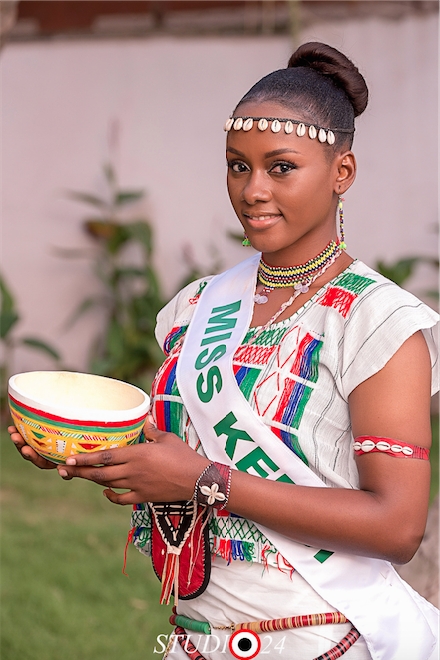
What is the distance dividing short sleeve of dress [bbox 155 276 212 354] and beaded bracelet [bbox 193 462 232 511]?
0.52 meters

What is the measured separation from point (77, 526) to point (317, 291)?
3.21m

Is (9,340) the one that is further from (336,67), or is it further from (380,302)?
(380,302)

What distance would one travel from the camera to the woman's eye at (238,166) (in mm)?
1852

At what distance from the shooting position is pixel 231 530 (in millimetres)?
1834

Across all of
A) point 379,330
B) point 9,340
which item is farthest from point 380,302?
point 9,340

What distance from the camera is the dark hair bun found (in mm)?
1924

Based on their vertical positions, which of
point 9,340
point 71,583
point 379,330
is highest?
point 379,330

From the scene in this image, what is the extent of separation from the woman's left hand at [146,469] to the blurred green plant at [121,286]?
443cm

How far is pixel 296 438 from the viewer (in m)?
1.75

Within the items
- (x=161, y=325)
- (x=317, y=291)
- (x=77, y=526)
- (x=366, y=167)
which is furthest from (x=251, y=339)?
(x=366, y=167)

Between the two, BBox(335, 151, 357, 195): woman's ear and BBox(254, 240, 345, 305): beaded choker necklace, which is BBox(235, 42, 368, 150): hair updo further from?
BBox(254, 240, 345, 305): beaded choker necklace

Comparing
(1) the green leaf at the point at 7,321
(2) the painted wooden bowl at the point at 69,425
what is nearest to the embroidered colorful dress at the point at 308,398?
(2) the painted wooden bowl at the point at 69,425

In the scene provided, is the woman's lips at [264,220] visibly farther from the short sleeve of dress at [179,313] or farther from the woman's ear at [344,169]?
the short sleeve of dress at [179,313]

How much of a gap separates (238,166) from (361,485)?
0.72 meters
